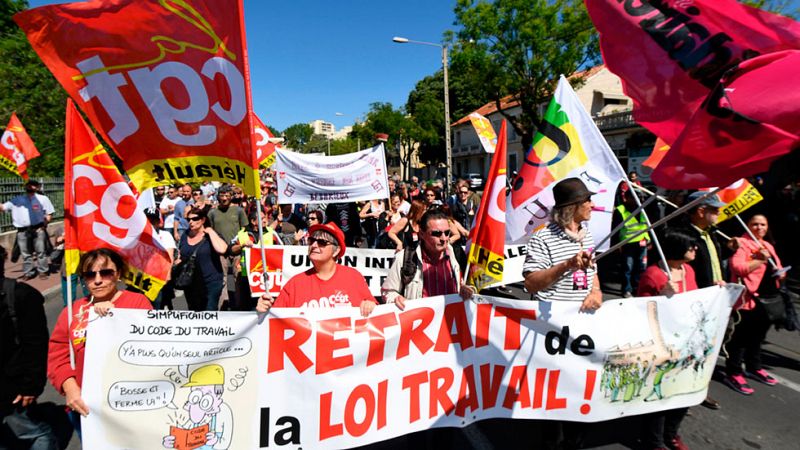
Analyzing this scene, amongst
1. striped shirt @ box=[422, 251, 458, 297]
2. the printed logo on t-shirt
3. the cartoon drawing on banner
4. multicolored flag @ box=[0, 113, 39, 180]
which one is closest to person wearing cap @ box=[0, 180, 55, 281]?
multicolored flag @ box=[0, 113, 39, 180]

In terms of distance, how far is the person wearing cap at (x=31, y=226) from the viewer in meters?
8.90

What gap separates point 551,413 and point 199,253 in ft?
12.2

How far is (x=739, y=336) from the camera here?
4039mm

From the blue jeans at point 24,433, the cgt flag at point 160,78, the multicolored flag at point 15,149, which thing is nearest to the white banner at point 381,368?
the blue jeans at point 24,433

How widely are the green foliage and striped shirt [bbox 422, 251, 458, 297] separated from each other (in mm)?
19064

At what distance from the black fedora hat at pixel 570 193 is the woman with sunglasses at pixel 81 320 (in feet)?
8.41

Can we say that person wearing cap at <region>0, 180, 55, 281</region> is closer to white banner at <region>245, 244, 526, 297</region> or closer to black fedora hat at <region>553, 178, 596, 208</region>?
white banner at <region>245, 244, 526, 297</region>

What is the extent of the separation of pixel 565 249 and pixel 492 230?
769 mm

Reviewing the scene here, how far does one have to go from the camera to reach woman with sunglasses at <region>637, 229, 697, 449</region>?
2.89 meters

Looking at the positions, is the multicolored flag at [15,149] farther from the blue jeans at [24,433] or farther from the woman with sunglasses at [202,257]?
the blue jeans at [24,433]

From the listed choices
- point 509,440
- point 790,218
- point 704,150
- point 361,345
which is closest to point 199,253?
point 361,345

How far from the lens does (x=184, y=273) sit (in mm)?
4484

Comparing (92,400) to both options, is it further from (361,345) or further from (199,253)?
(199,253)

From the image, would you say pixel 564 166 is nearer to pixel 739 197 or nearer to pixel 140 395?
pixel 739 197
